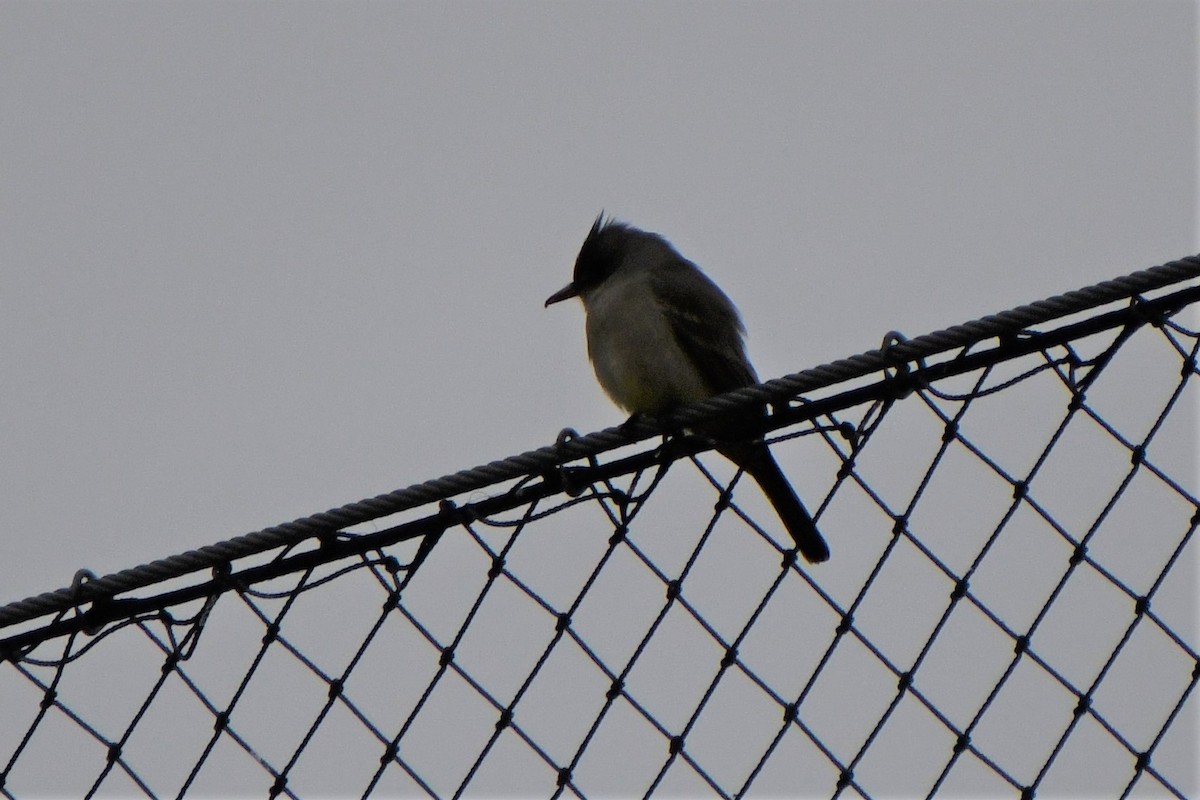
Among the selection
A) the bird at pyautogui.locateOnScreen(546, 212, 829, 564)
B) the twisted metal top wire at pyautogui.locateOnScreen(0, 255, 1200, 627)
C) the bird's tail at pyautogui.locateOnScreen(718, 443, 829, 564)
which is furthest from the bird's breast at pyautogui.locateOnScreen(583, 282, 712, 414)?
the twisted metal top wire at pyautogui.locateOnScreen(0, 255, 1200, 627)

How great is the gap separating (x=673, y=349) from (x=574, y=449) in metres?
2.52

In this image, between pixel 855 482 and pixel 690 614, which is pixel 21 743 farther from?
pixel 855 482

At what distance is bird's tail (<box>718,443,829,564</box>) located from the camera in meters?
6.21

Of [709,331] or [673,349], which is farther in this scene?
[709,331]

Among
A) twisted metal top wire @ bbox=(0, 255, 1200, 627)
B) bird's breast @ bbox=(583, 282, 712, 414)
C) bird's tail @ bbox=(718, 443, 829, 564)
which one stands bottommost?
twisted metal top wire @ bbox=(0, 255, 1200, 627)

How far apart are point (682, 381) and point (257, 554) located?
2.68m

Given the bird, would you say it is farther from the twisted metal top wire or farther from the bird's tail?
the twisted metal top wire

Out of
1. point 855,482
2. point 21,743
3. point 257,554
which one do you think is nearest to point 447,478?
point 257,554

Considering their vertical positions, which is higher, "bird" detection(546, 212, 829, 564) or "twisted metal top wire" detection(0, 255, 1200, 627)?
"bird" detection(546, 212, 829, 564)

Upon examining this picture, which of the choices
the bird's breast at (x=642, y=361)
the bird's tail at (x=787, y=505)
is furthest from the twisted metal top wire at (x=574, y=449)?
the bird's breast at (x=642, y=361)

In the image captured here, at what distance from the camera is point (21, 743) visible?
4.44 meters

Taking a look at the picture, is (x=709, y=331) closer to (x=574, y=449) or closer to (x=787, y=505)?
(x=787, y=505)

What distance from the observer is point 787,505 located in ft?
20.9

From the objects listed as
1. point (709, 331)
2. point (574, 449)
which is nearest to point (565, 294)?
point (709, 331)
